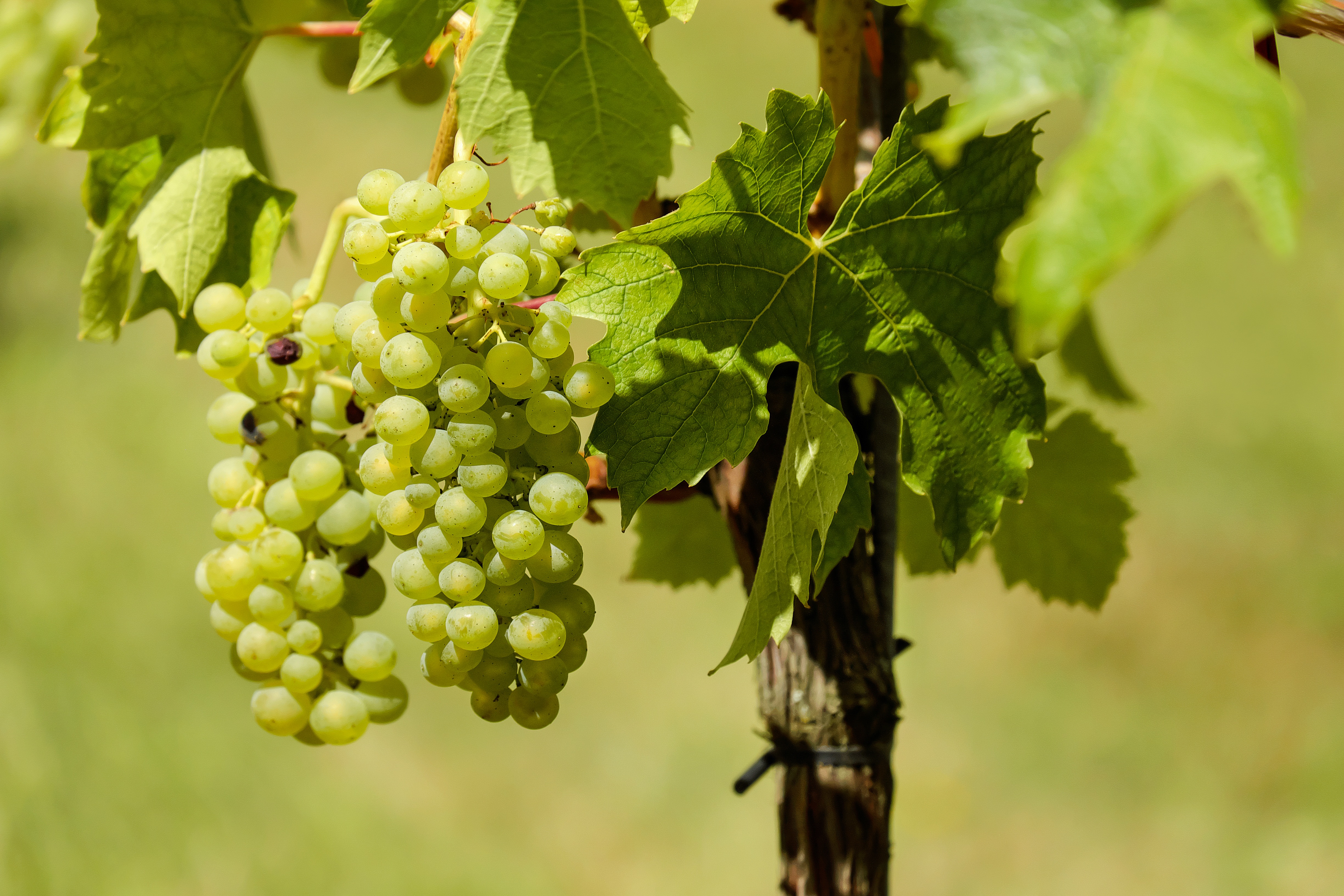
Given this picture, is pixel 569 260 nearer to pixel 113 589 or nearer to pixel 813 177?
pixel 813 177

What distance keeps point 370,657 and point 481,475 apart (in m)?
0.14

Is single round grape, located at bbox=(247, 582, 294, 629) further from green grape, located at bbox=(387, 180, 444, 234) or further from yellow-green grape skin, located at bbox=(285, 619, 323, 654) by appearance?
green grape, located at bbox=(387, 180, 444, 234)

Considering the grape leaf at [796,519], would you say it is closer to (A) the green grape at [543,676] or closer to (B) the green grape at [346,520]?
(A) the green grape at [543,676]

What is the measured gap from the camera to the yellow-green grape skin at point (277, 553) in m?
0.44

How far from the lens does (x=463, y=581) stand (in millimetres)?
374

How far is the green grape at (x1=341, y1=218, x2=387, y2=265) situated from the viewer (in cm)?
37

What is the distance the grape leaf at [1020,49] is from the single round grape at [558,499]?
20 cm

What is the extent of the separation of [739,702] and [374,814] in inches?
28.7

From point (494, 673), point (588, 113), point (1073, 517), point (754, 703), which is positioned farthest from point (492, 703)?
point (754, 703)

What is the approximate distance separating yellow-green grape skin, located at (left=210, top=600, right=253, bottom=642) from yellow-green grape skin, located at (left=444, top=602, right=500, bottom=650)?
5.9 inches

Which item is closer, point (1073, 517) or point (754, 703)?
point (1073, 517)

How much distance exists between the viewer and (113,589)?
2086mm

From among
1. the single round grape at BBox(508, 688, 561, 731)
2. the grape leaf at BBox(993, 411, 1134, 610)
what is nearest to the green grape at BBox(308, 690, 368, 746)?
the single round grape at BBox(508, 688, 561, 731)

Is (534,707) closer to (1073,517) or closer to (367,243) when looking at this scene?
(367,243)
